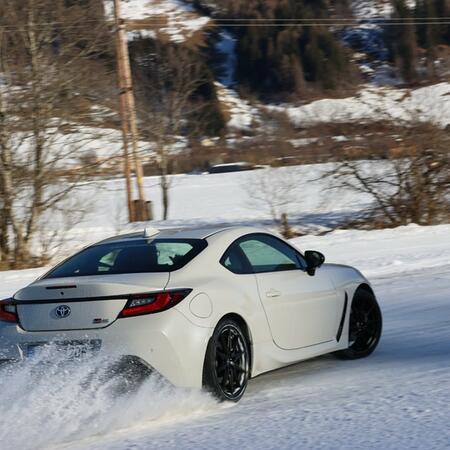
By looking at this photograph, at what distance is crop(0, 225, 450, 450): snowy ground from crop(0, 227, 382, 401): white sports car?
0.21 metres

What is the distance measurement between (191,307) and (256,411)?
33.4 inches

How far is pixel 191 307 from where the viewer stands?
6.86m

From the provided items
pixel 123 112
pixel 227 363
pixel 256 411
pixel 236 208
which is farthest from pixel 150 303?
pixel 236 208

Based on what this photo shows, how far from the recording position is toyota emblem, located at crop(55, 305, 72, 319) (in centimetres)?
683

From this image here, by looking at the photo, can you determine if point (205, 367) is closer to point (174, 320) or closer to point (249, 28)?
point (174, 320)

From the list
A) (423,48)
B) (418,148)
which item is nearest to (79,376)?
(418,148)

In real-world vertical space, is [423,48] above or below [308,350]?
below

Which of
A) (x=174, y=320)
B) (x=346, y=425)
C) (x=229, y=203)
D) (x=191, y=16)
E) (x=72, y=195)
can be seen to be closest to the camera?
(x=346, y=425)

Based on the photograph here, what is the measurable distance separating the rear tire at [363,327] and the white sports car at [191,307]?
0.30m

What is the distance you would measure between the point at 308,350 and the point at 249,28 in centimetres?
17710

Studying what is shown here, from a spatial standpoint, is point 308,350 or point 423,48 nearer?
point 308,350

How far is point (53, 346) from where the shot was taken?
6742 millimetres

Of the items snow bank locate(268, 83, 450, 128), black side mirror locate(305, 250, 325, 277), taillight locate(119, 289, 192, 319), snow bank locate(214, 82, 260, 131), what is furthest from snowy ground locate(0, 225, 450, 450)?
snow bank locate(214, 82, 260, 131)

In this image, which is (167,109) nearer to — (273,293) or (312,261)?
(312,261)
